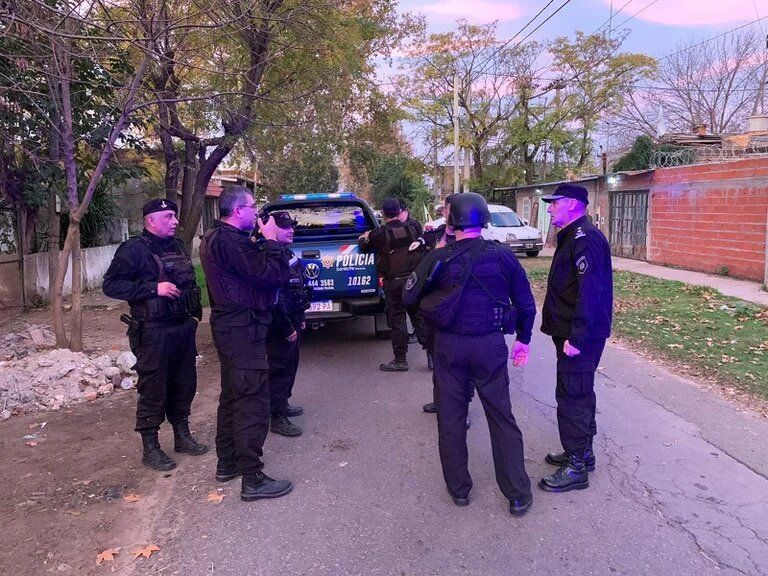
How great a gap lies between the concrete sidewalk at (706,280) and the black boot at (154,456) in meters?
8.97

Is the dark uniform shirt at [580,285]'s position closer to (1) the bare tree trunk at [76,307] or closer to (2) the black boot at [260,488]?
(2) the black boot at [260,488]

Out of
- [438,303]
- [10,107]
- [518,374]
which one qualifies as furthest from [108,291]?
[10,107]

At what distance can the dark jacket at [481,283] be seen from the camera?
322 centimetres

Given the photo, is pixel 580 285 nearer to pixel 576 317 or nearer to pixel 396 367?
pixel 576 317

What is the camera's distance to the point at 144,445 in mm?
4051

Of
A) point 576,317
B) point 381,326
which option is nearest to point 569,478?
point 576,317

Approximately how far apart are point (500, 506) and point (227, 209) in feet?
7.84

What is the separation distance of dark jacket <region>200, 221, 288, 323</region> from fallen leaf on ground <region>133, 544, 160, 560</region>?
1.28m

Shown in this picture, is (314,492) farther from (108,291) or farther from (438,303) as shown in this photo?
(108,291)

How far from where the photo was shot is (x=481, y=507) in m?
3.39

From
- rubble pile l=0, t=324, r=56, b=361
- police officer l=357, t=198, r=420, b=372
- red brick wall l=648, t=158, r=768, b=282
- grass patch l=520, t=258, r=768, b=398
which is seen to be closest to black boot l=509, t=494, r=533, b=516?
police officer l=357, t=198, r=420, b=372

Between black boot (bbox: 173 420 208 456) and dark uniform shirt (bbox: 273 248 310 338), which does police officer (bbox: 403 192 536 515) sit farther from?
black boot (bbox: 173 420 208 456)

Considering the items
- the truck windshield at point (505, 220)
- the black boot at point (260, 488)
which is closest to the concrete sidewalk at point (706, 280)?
the truck windshield at point (505, 220)

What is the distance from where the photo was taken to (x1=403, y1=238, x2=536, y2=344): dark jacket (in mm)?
3217
